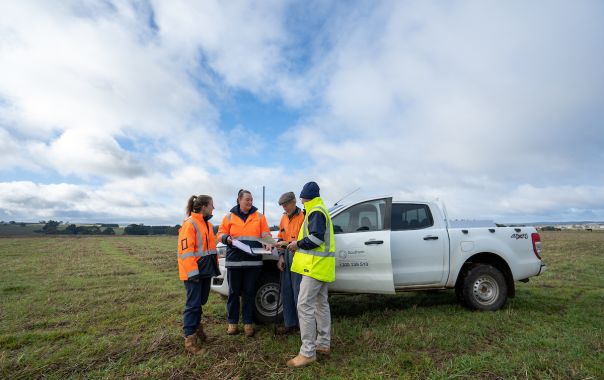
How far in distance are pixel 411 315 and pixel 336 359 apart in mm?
2133

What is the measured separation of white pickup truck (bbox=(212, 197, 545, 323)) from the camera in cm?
512

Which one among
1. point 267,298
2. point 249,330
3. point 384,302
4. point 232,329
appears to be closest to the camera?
point 249,330

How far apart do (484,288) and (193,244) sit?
4.73m

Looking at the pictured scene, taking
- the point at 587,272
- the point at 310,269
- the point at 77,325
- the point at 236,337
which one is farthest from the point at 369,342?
the point at 587,272

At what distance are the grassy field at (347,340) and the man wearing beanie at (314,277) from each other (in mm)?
203

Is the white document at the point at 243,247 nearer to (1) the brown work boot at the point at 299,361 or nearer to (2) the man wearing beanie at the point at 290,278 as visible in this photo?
(2) the man wearing beanie at the point at 290,278

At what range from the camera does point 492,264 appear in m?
5.92

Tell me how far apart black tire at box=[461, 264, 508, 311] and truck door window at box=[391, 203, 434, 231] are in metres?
1.08

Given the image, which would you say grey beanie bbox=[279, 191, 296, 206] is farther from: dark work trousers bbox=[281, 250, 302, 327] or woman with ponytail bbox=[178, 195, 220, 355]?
woman with ponytail bbox=[178, 195, 220, 355]

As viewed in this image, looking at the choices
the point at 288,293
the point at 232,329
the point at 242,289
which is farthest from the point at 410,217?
the point at 232,329

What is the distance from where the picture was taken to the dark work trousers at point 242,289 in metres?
4.71

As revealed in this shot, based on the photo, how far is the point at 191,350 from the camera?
4098 mm

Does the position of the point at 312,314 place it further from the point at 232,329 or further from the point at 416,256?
the point at 416,256

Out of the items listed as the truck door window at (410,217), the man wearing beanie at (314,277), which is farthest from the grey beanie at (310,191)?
the truck door window at (410,217)
